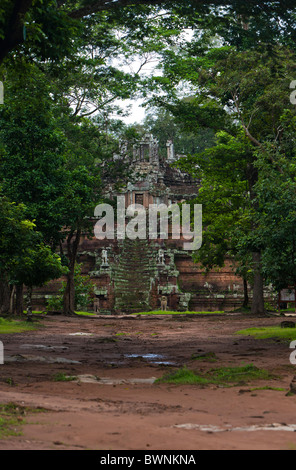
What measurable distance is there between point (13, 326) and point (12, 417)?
1505 cm

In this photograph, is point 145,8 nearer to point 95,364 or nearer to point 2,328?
point 95,364

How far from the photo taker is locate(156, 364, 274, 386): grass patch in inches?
331

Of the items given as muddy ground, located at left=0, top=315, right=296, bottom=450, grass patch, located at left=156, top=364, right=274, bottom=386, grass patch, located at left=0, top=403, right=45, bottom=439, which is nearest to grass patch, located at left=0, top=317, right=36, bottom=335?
muddy ground, located at left=0, top=315, right=296, bottom=450

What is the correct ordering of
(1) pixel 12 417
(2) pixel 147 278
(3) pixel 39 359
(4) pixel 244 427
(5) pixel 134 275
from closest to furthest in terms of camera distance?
1. (4) pixel 244 427
2. (1) pixel 12 417
3. (3) pixel 39 359
4. (2) pixel 147 278
5. (5) pixel 134 275

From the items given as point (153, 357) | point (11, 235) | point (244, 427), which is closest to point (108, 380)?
point (153, 357)

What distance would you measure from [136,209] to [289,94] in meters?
27.6

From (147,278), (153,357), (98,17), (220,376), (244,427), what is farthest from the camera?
(147,278)

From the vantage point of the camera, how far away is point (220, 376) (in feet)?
29.0

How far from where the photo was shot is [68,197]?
23953 millimetres

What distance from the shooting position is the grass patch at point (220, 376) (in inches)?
331

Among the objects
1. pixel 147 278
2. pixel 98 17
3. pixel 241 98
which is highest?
pixel 241 98

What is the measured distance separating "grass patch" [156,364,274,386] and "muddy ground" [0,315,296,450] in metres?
0.21

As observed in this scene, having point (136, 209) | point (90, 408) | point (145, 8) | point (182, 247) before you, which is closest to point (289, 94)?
point (145, 8)

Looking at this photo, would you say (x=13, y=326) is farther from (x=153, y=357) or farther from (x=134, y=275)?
(x=134, y=275)
